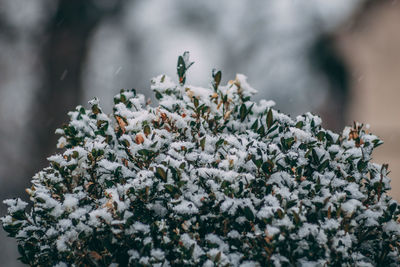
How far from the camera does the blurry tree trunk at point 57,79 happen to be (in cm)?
805

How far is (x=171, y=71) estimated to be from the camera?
1091 cm

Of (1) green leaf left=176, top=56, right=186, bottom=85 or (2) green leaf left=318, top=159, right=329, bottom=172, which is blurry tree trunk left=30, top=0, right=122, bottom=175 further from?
(2) green leaf left=318, top=159, right=329, bottom=172

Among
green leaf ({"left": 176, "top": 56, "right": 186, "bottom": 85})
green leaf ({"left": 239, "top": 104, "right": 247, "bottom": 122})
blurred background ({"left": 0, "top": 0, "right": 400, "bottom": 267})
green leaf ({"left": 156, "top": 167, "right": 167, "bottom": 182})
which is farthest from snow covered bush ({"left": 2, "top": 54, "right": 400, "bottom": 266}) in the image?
blurred background ({"left": 0, "top": 0, "right": 400, "bottom": 267})

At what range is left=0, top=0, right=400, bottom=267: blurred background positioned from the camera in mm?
8117

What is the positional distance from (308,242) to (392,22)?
26.4 feet

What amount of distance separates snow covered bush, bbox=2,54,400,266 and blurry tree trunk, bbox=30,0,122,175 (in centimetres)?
591

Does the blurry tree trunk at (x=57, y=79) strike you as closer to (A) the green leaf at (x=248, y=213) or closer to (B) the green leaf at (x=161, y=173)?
(B) the green leaf at (x=161, y=173)

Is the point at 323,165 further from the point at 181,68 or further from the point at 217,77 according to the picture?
the point at 181,68

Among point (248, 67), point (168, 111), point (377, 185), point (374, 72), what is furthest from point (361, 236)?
point (248, 67)

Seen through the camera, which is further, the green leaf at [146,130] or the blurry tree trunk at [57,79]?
the blurry tree trunk at [57,79]

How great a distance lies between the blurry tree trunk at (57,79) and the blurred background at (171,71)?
0.08ft

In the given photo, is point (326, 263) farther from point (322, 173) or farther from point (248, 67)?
point (248, 67)

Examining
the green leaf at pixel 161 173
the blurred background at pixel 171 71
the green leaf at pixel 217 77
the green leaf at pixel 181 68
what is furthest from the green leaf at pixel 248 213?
the blurred background at pixel 171 71

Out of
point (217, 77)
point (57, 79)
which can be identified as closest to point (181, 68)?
point (217, 77)
